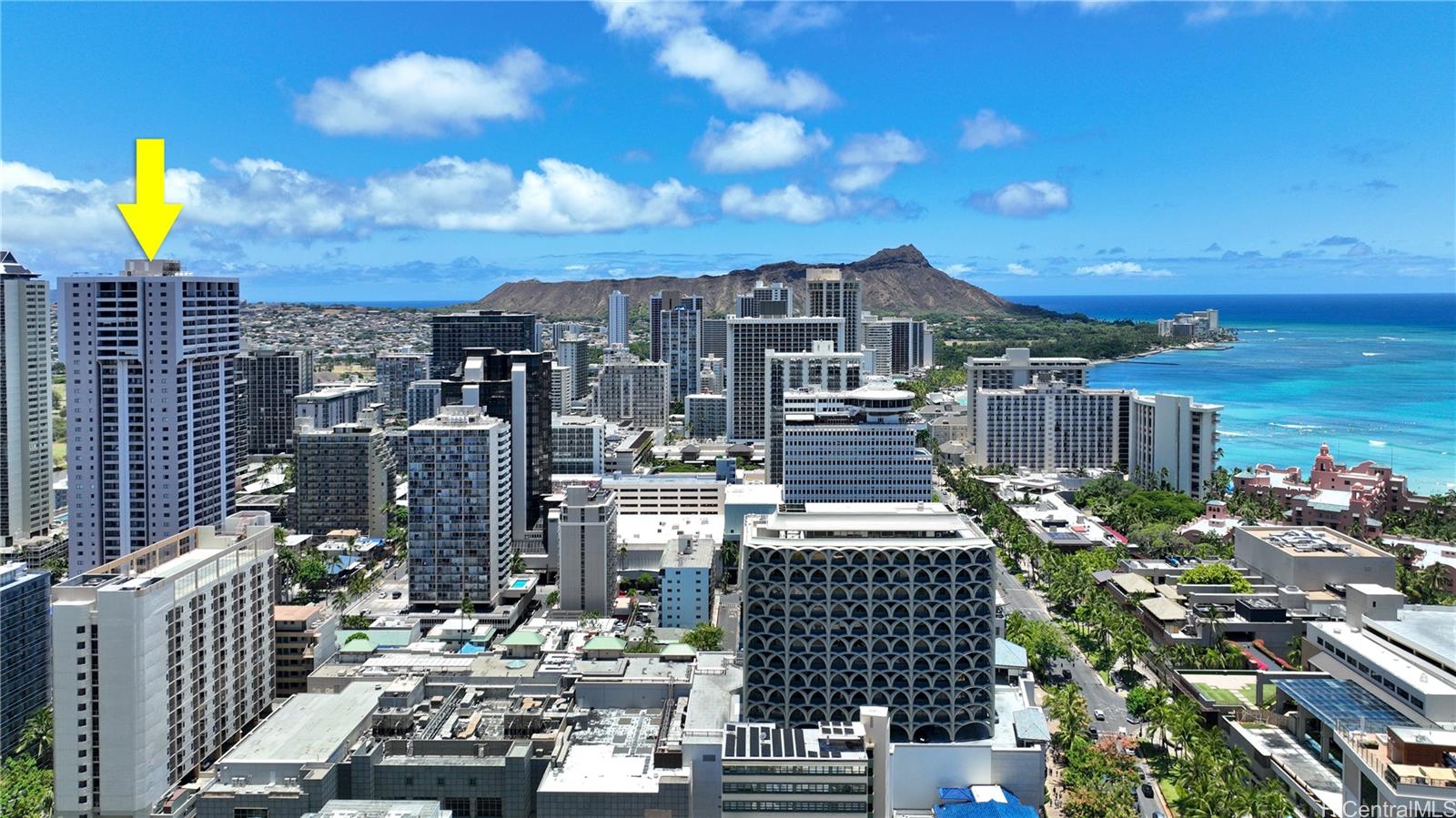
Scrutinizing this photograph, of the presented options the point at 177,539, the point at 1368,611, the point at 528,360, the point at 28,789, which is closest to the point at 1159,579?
the point at 1368,611

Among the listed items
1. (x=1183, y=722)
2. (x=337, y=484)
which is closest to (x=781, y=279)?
(x=337, y=484)

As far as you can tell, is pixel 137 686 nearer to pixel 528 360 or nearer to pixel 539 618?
pixel 539 618

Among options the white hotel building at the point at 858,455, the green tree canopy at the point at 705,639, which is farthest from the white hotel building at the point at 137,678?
the white hotel building at the point at 858,455

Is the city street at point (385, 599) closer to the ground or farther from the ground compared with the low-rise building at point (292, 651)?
closer to the ground

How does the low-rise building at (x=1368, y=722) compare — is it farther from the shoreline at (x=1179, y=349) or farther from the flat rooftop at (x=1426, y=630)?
the shoreline at (x=1179, y=349)

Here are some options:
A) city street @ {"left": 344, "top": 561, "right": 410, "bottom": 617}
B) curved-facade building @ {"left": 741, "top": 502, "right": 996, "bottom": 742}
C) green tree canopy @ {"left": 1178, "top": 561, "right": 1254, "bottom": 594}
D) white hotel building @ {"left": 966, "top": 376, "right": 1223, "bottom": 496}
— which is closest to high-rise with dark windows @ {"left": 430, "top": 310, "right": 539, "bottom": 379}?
city street @ {"left": 344, "top": 561, "right": 410, "bottom": 617}

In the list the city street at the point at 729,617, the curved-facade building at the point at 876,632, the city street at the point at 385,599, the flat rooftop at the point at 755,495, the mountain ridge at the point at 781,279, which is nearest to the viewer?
the curved-facade building at the point at 876,632

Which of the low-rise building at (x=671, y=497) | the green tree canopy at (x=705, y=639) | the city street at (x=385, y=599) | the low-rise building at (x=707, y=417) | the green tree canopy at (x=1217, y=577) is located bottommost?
the city street at (x=385, y=599)
